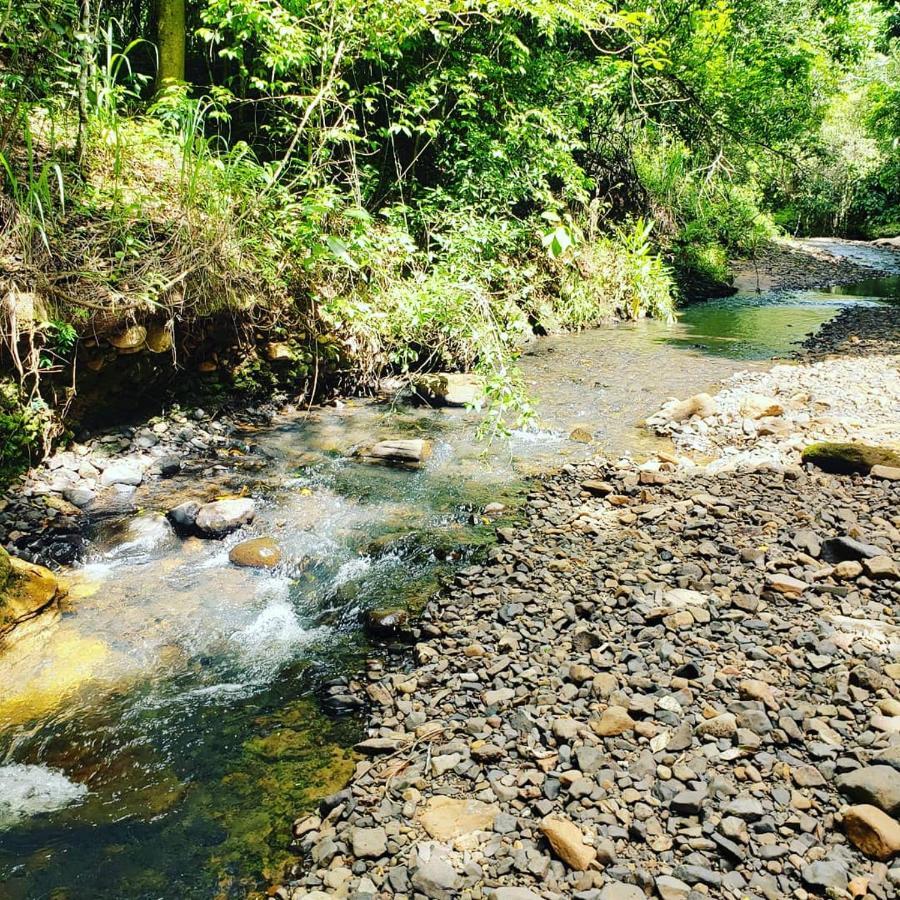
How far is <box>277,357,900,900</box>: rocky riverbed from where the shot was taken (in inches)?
79.5

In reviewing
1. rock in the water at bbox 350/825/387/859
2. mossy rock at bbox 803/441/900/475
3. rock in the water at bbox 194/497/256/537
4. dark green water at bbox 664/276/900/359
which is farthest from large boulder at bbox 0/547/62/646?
dark green water at bbox 664/276/900/359

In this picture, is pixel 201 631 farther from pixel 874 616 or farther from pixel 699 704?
pixel 874 616

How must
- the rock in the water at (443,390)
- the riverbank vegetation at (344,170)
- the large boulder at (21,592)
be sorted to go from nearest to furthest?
the large boulder at (21,592)
the riverbank vegetation at (344,170)
the rock in the water at (443,390)

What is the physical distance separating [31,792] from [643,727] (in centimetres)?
240

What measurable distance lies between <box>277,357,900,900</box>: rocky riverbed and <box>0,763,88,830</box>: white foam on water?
960mm

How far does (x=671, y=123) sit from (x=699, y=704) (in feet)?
43.0

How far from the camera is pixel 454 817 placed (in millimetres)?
2295

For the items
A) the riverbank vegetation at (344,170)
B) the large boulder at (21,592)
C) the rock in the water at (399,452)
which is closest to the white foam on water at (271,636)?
the large boulder at (21,592)

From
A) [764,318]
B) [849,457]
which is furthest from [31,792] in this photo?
[764,318]

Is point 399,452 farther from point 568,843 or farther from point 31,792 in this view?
point 568,843

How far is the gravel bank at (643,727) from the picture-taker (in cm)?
203

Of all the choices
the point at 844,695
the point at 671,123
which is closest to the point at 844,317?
the point at 671,123

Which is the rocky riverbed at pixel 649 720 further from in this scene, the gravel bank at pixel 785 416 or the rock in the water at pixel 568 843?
the gravel bank at pixel 785 416

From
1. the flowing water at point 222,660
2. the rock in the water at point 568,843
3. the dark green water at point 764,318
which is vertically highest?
the dark green water at point 764,318
